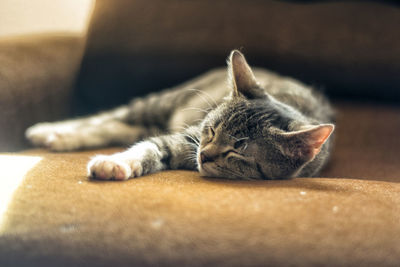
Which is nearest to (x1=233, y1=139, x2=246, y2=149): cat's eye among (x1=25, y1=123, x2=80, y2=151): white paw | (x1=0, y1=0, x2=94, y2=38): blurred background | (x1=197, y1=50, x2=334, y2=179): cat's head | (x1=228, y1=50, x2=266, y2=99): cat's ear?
(x1=197, y1=50, x2=334, y2=179): cat's head

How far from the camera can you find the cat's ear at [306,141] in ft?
3.38

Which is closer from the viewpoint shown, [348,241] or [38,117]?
[348,241]

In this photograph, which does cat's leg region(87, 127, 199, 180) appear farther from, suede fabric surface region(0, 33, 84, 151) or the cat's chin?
suede fabric surface region(0, 33, 84, 151)

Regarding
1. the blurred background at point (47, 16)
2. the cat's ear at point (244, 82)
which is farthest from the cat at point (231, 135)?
the blurred background at point (47, 16)

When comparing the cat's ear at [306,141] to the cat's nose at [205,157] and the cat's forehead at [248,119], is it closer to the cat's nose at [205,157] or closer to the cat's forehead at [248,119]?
the cat's forehead at [248,119]

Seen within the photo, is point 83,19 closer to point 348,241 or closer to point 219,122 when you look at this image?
point 219,122

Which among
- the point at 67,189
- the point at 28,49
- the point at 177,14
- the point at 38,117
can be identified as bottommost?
the point at 38,117

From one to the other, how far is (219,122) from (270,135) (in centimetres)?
19

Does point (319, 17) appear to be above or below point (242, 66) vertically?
above

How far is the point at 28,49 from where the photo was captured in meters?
1.59

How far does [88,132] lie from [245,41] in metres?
0.89

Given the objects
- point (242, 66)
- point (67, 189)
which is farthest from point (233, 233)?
point (242, 66)

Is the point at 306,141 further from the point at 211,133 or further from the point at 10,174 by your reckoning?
the point at 10,174

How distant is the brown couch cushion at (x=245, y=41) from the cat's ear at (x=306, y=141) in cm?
82
